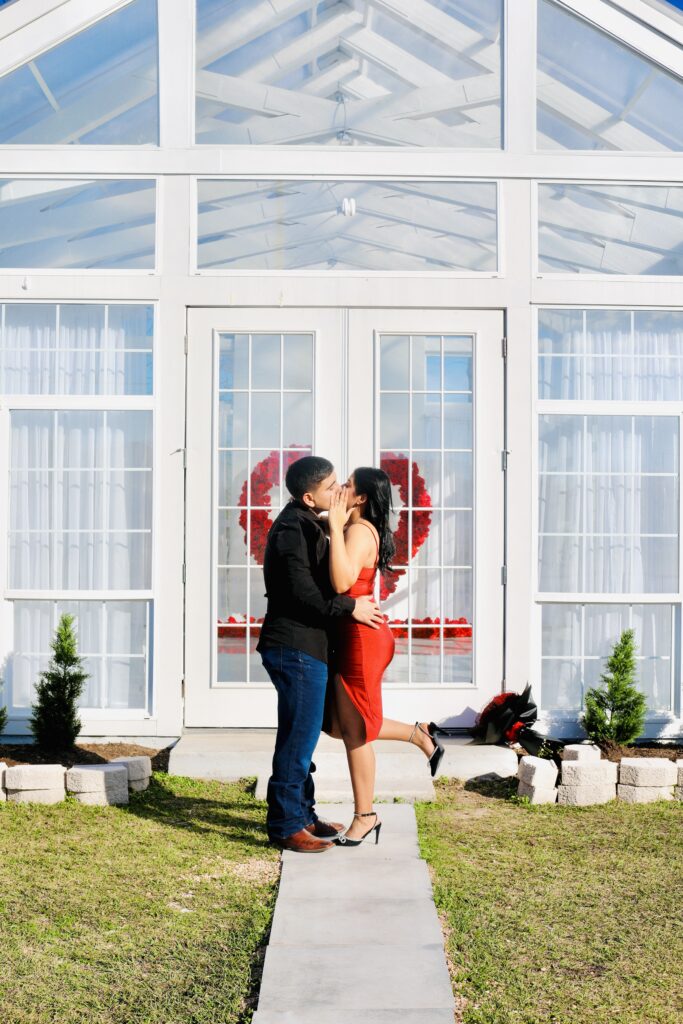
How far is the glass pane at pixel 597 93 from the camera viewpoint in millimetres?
7613

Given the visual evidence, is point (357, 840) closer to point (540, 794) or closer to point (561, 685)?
point (540, 794)

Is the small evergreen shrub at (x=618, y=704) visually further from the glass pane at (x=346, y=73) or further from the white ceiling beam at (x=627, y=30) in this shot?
the white ceiling beam at (x=627, y=30)

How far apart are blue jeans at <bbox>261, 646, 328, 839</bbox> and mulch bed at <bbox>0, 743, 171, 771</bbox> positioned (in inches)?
79.6

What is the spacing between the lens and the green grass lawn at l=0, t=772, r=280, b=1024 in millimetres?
3598

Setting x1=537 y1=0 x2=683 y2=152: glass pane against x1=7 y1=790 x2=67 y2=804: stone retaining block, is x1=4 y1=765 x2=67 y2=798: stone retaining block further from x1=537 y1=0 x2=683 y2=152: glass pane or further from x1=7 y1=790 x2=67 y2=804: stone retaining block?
x1=537 y1=0 x2=683 y2=152: glass pane

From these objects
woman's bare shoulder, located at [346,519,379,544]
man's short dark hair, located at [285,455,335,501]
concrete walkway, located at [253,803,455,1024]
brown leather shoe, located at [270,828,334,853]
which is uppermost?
man's short dark hair, located at [285,455,335,501]

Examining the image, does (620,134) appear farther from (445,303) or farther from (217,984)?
(217,984)

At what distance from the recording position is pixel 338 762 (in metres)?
6.54

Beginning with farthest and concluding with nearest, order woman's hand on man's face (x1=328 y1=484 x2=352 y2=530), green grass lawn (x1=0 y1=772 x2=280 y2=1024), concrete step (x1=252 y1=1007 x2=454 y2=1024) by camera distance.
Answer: woman's hand on man's face (x1=328 y1=484 x2=352 y2=530) → green grass lawn (x1=0 y1=772 x2=280 y2=1024) → concrete step (x1=252 y1=1007 x2=454 y2=1024)

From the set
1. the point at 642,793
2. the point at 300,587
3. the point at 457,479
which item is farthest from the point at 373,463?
the point at 642,793

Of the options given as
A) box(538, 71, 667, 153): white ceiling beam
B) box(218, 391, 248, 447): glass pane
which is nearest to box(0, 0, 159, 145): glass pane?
box(218, 391, 248, 447): glass pane

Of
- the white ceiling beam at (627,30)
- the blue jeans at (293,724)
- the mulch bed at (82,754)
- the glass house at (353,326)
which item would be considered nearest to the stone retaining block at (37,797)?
the mulch bed at (82,754)

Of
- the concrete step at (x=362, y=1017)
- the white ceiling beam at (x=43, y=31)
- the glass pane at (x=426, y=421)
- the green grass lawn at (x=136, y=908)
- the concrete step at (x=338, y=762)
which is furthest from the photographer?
the glass pane at (x=426, y=421)

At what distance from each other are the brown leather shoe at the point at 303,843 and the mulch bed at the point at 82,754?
6.57 feet
